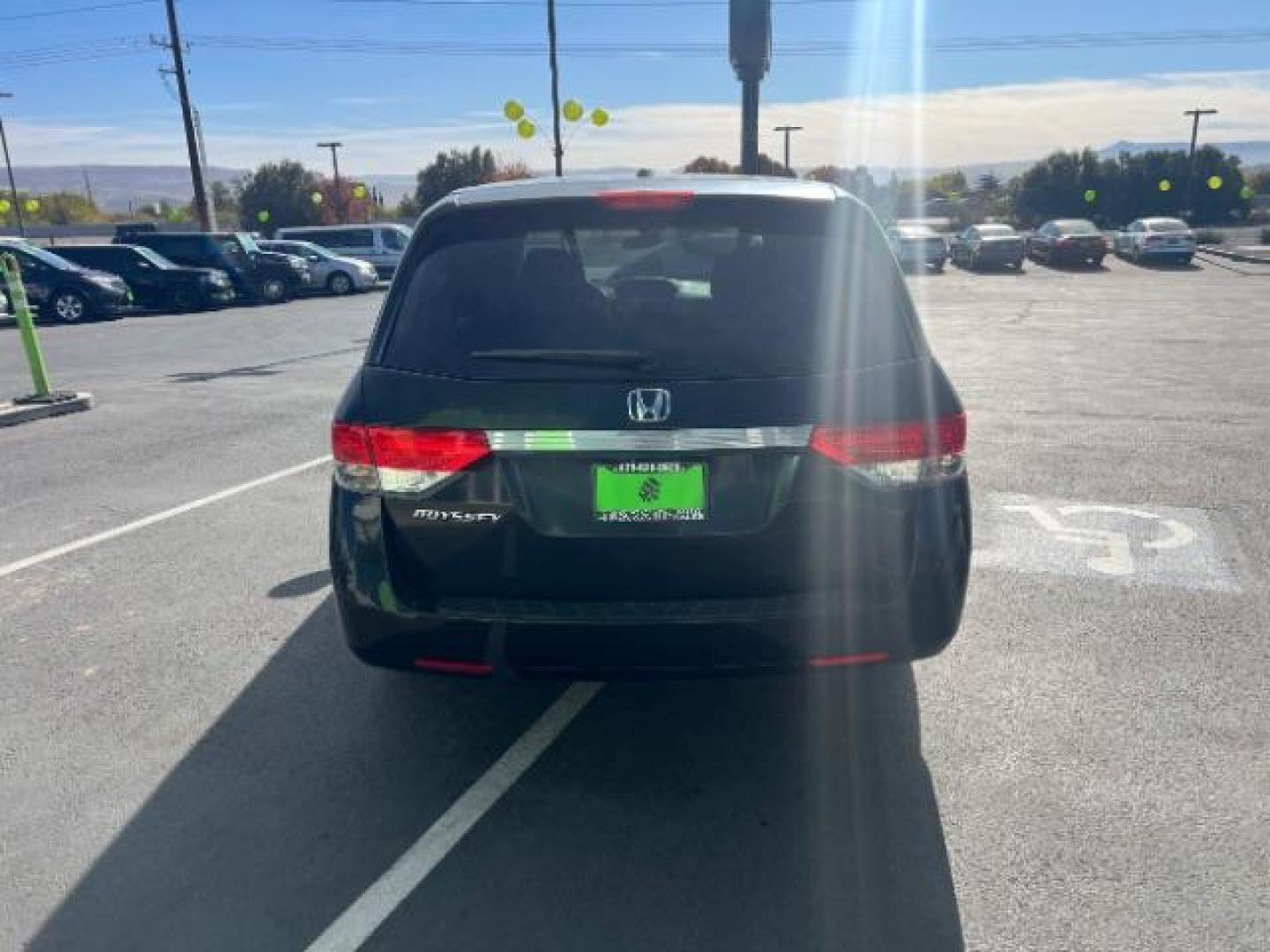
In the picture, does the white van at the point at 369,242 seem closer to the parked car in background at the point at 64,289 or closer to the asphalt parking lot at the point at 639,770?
the parked car in background at the point at 64,289

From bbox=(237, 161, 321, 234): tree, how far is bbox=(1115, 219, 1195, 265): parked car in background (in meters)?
55.7

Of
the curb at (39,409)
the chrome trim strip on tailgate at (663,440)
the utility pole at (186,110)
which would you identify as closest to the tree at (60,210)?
the utility pole at (186,110)

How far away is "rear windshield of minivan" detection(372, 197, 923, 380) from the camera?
2818 millimetres

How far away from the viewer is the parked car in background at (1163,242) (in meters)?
33.5

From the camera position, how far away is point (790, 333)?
2.88m

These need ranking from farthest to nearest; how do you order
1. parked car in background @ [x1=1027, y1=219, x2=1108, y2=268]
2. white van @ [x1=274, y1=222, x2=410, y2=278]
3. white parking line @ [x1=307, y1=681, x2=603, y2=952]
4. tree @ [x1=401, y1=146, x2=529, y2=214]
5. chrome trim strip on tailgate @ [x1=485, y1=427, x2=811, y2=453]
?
tree @ [x1=401, y1=146, x2=529, y2=214] < parked car in background @ [x1=1027, y1=219, x2=1108, y2=268] < white van @ [x1=274, y1=222, x2=410, y2=278] < chrome trim strip on tailgate @ [x1=485, y1=427, x2=811, y2=453] < white parking line @ [x1=307, y1=681, x2=603, y2=952]

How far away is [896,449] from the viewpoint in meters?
2.83

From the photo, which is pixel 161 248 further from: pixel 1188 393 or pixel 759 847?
pixel 759 847

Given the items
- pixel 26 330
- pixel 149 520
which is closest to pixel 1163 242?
pixel 26 330

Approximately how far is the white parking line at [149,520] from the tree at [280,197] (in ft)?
229

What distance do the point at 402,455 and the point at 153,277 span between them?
2418cm

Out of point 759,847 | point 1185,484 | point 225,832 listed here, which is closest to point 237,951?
point 225,832

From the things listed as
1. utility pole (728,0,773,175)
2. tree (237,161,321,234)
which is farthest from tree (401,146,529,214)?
utility pole (728,0,773,175)

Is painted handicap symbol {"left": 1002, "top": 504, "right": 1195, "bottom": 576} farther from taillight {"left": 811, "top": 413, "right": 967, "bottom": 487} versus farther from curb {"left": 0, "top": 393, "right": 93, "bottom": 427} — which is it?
curb {"left": 0, "top": 393, "right": 93, "bottom": 427}
